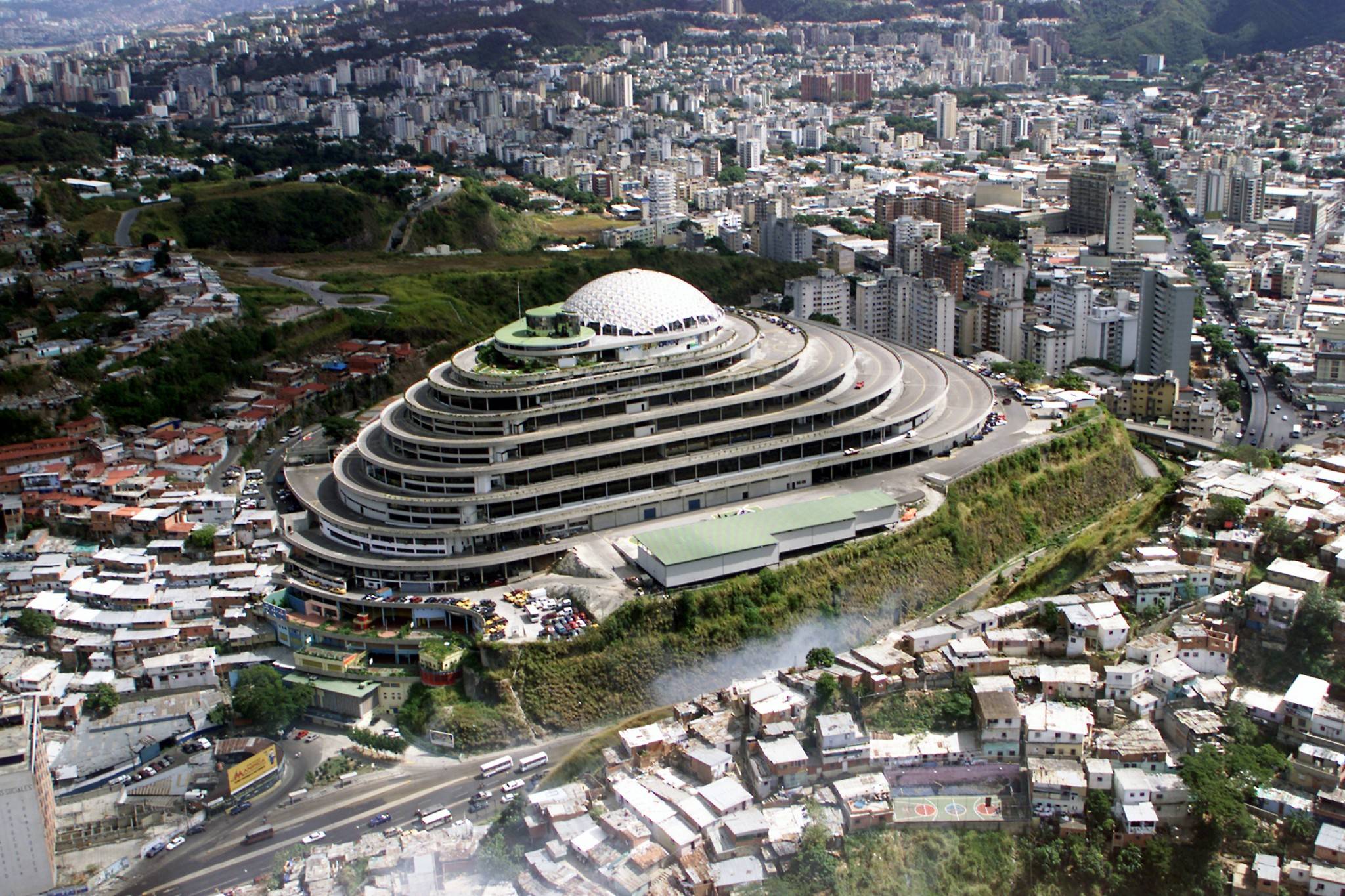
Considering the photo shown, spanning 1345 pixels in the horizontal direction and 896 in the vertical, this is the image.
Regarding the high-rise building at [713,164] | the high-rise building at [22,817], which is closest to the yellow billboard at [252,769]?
the high-rise building at [22,817]

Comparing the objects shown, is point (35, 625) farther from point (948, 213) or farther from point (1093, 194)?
point (1093, 194)

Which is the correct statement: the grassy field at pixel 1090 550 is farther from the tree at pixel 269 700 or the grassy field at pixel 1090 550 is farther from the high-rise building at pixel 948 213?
the high-rise building at pixel 948 213

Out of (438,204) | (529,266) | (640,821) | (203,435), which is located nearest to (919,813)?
(640,821)

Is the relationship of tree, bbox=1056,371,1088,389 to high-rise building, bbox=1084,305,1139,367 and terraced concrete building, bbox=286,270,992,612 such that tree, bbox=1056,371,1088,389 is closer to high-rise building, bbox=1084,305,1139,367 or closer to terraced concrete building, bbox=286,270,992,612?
terraced concrete building, bbox=286,270,992,612

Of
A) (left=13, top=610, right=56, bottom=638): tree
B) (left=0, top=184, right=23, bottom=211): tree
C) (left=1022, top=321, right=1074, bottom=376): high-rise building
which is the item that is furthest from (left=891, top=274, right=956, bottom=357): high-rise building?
(left=0, top=184, right=23, bottom=211): tree

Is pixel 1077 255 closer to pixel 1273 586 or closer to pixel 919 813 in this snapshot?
pixel 1273 586

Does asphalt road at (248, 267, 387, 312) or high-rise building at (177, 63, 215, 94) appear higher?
high-rise building at (177, 63, 215, 94)

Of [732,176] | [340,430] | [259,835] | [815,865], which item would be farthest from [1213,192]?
[259,835]
